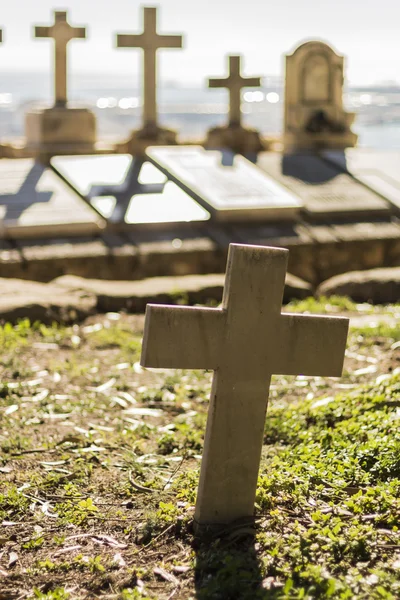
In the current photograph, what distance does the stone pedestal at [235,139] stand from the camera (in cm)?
1327

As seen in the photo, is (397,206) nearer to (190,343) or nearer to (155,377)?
(155,377)

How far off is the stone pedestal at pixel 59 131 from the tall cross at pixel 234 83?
203 cm

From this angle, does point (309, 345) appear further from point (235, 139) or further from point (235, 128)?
point (235, 128)

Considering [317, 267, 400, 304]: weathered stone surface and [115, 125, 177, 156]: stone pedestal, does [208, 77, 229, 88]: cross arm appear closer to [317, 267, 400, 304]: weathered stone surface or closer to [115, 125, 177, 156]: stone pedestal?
[115, 125, 177, 156]: stone pedestal

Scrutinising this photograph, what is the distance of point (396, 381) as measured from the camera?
5.19 metres

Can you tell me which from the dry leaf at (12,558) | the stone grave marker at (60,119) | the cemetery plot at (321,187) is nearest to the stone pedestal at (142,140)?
the stone grave marker at (60,119)

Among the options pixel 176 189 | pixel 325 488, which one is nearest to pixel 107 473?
pixel 325 488

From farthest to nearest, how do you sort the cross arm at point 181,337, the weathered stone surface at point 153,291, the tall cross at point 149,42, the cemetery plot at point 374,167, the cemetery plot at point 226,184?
the tall cross at point 149,42
the cemetery plot at point 374,167
the cemetery plot at point 226,184
the weathered stone surface at point 153,291
the cross arm at point 181,337

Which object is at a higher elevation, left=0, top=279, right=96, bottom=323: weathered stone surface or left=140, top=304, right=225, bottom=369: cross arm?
left=140, top=304, right=225, bottom=369: cross arm

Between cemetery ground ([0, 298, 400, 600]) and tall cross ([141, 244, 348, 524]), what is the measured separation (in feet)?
0.62

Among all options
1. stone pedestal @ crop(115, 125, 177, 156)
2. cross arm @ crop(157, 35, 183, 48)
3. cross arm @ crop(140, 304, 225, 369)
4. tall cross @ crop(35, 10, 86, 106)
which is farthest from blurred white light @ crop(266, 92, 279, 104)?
cross arm @ crop(140, 304, 225, 369)

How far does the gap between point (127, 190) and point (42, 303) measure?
3.77 meters

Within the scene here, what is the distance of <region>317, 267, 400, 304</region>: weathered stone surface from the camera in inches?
340

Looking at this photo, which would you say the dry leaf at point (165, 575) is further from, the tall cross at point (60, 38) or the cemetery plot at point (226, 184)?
the tall cross at point (60, 38)
